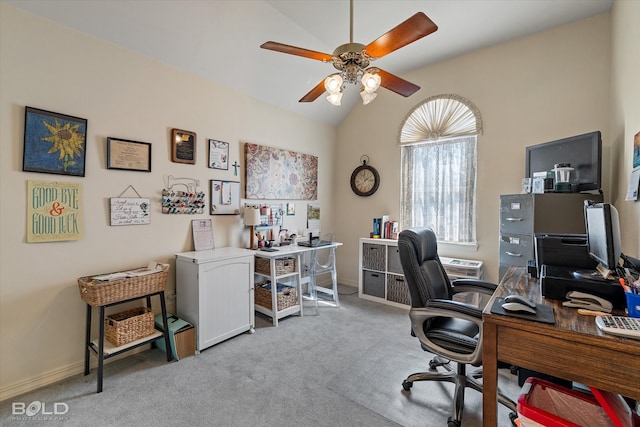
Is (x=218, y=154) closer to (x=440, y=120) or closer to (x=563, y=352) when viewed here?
(x=440, y=120)

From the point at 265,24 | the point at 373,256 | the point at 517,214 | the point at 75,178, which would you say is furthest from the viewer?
the point at 373,256

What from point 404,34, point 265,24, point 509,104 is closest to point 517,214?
point 509,104

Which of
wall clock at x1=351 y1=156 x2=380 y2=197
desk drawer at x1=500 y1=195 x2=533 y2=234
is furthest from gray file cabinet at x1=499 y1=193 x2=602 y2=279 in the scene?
wall clock at x1=351 y1=156 x2=380 y2=197

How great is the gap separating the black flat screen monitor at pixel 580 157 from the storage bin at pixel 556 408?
5.72ft

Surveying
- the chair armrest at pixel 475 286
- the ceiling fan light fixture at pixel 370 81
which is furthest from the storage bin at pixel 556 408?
the ceiling fan light fixture at pixel 370 81

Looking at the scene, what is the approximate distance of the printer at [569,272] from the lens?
1.18 metres

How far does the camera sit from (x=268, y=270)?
10.1 ft

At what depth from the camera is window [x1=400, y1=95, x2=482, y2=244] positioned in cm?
336

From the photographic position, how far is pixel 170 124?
8.75 ft

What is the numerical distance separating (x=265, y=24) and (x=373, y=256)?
2894 millimetres

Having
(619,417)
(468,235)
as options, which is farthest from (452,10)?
(619,417)

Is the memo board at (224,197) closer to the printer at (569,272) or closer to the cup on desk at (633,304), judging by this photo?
the printer at (569,272)

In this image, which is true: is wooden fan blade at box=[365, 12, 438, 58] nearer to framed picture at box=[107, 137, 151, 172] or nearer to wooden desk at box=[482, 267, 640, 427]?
wooden desk at box=[482, 267, 640, 427]

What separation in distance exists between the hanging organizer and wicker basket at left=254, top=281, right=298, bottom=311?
3.57ft
